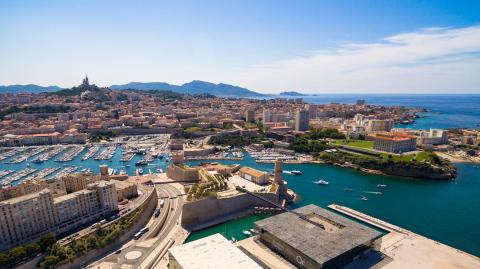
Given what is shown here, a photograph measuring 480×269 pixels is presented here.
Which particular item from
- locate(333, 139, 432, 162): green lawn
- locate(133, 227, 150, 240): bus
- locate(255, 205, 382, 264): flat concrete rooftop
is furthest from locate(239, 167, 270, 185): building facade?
locate(333, 139, 432, 162): green lawn

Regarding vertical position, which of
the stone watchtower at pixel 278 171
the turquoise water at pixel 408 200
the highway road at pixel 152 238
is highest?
the stone watchtower at pixel 278 171

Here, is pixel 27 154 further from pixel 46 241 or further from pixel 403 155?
pixel 403 155

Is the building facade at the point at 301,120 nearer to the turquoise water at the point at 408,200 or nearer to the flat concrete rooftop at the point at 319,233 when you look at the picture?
the turquoise water at the point at 408,200

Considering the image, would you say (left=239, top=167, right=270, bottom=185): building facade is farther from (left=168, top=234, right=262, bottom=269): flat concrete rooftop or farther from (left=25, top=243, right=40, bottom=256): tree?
(left=25, top=243, right=40, bottom=256): tree

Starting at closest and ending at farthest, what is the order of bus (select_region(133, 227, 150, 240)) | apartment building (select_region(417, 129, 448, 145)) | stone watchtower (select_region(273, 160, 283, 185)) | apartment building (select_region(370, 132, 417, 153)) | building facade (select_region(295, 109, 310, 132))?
bus (select_region(133, 227, 150, 240))
stone watchtower (select_region(273, 160, 283, 185))
apartment building (select_region(370, 132, 417, 153))
apartment building (select_region(417, 129, 448, 145))
building facade (select_region(295, 109, 310, 132))

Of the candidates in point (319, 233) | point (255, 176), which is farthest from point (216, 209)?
point (319, 233)

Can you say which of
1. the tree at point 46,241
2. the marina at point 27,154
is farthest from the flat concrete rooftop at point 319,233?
the marina at point 27,154
